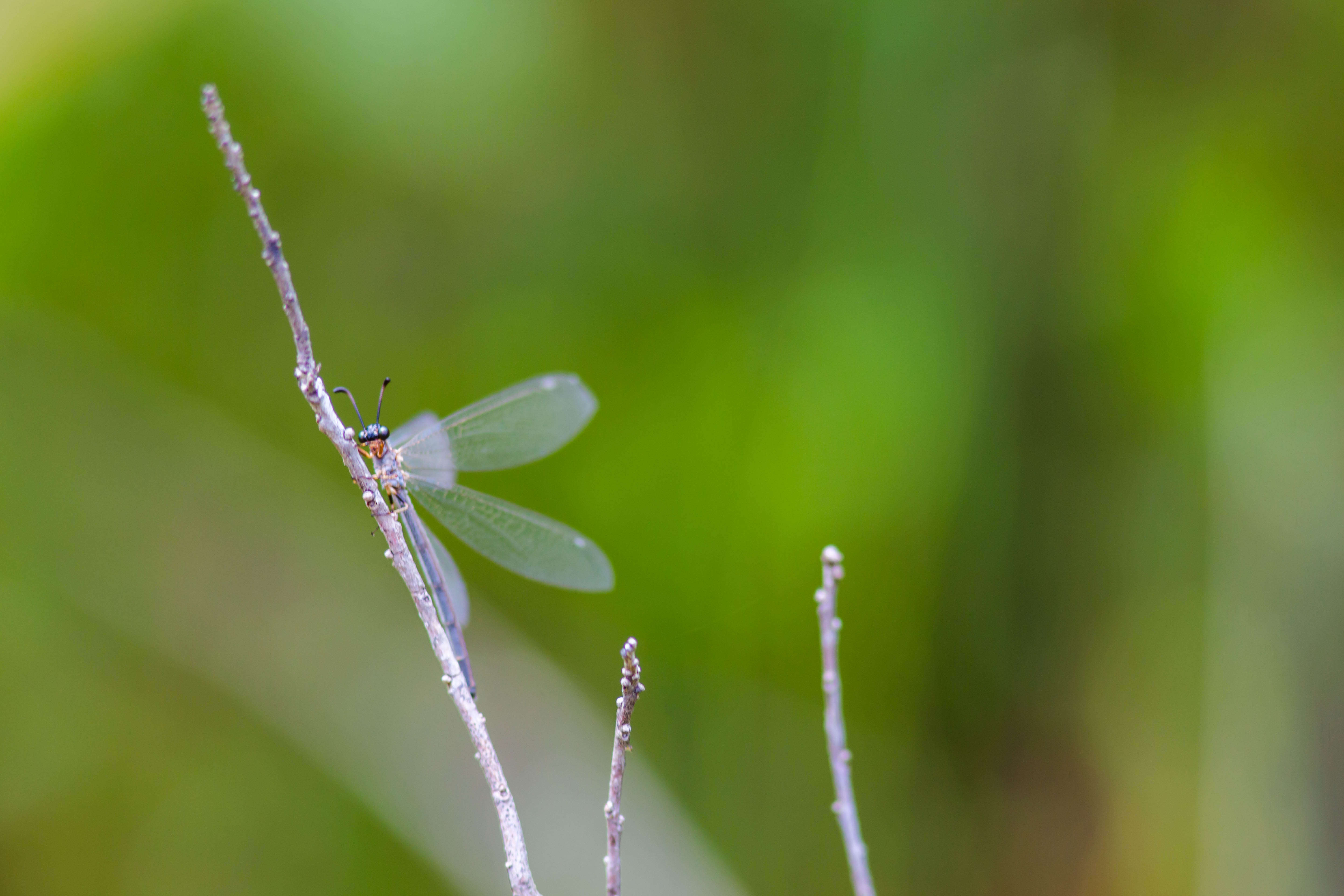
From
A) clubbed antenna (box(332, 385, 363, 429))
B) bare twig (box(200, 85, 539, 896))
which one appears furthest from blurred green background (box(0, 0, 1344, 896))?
bare twig (box(200, 85, 539, 896))

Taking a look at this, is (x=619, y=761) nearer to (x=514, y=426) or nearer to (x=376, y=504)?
(x=376, y=504)

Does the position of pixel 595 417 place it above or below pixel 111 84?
below

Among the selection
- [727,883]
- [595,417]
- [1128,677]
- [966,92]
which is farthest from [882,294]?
[727,883]

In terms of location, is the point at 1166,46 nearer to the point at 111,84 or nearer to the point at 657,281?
the point at 657,281

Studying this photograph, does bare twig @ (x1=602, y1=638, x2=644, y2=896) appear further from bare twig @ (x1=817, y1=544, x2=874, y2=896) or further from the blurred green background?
the blurred green background

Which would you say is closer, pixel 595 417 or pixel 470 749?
pixel 470 749

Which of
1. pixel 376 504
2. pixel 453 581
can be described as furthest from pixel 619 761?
pixel 453 581
